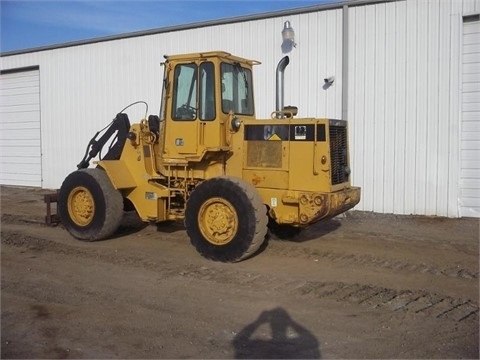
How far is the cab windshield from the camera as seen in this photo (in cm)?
852

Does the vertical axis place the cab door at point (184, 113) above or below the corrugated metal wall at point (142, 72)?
below

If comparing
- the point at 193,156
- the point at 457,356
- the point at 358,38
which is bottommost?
the point at 457,356

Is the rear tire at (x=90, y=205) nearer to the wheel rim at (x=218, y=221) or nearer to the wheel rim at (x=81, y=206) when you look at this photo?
the wheel rim at (x=81, y=206)

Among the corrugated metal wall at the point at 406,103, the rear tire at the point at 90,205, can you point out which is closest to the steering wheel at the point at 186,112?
the rear tire at the point at 90,205

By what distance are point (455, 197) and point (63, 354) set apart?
9360 millimetres

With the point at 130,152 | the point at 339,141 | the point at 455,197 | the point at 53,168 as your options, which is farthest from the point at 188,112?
the point at 53,168

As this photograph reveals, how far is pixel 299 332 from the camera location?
5.25 m

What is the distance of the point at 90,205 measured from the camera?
9227 mm

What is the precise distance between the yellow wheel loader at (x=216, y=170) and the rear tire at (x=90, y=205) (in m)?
0.02

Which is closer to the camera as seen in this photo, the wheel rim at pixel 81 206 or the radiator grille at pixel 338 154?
the radiator grille at pixel 338 154

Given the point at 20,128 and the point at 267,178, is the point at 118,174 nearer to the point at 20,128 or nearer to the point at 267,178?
the point at 267,178

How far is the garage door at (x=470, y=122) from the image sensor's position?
11.6 metres

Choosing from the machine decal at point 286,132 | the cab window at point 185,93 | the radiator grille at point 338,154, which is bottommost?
the radiator grille at point 338,154

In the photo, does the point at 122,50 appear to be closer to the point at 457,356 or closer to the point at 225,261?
the point at 225,261
